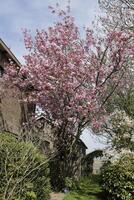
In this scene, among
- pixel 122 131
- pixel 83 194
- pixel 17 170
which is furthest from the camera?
pixel 122 131

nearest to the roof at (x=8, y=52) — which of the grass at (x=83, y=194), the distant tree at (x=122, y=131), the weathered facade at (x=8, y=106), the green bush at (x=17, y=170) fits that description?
the weathered facade at (x=8, y=106)

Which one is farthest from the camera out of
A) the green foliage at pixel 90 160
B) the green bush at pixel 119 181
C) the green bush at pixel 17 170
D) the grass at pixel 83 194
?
the green foliage at pixel 90 160

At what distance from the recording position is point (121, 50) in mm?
20875

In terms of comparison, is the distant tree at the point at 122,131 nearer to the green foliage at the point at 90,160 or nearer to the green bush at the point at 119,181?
the green bush at the point at 119,181

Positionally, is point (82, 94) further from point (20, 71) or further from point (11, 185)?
point (11, 185)

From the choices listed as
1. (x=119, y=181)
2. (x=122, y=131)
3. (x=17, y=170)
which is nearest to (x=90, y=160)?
(x=122, y=131)

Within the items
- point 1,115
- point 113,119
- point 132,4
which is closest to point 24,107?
point 1,115

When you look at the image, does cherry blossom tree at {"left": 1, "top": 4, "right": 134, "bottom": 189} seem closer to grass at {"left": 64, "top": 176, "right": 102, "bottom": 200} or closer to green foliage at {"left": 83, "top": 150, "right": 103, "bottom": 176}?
grass at {"left": 64, "top": 176, "right": 102, "bottom": 200}

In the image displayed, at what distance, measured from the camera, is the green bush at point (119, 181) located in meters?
17.8

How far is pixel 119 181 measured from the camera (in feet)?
59.3

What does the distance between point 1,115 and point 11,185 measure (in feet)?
28.2

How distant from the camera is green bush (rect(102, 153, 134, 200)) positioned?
17.8 metres

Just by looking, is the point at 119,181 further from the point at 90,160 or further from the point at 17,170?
the point at 90,160

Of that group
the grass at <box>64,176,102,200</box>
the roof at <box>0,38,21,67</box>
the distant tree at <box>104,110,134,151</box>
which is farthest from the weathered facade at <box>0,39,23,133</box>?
the distant tree at <box>104,110,134,151</box>
